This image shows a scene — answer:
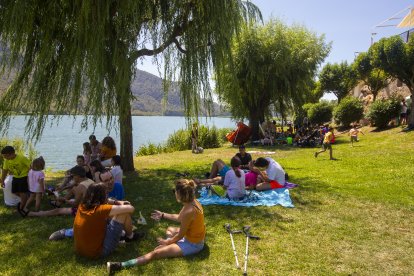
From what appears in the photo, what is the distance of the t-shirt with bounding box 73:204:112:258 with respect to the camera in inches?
172

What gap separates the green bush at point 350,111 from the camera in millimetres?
23172

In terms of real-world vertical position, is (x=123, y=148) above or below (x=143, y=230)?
above

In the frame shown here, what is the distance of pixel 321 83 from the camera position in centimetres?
4009

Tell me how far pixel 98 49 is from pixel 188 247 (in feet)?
12.0

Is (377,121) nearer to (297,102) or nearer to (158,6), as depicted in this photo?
(297,102)

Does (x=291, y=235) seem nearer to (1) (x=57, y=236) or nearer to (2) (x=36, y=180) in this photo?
(1) (x=57, y=236)

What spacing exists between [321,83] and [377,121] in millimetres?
21113

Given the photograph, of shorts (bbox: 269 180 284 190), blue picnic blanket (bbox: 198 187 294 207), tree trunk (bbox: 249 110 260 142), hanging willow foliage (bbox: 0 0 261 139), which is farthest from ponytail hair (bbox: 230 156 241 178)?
tree trunk (bbox: 249 110 260 142)

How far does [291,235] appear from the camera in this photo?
17.7 ft

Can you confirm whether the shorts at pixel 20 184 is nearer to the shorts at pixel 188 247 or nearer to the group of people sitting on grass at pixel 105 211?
the group of people sitting on grass at pixel 105 211

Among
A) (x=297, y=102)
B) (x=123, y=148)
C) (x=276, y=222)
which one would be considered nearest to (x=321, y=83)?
(x=297, y=102)

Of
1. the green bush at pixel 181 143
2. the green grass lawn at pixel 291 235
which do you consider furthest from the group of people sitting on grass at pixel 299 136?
the green grass lawn at pixel 291 235

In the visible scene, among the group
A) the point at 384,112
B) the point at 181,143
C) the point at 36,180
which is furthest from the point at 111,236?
the point at 384,112

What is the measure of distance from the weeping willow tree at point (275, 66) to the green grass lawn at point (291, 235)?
1194 cm
